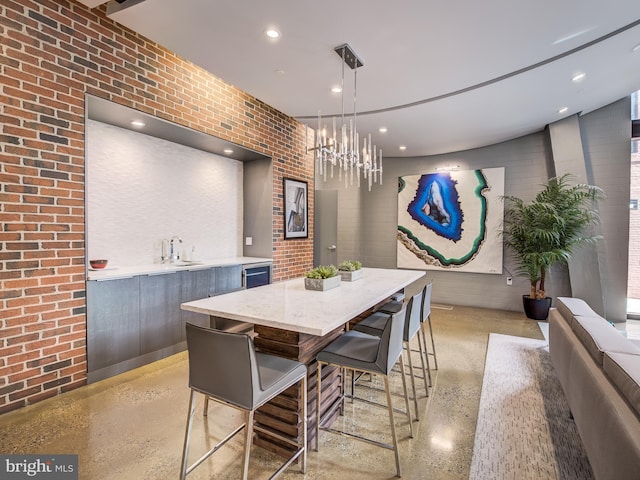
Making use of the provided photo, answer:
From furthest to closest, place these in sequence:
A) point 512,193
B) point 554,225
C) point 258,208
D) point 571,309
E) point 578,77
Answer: point 512,193, point 258,208, point 554,225, point 578,77, point 571,309

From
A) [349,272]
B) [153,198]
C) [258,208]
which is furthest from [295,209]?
[349,272]

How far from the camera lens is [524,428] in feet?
6.86

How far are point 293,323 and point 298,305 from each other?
36 cm

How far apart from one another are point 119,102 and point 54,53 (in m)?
0.49

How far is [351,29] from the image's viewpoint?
236cm

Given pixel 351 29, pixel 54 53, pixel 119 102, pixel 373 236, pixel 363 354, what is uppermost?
pixel 351 29

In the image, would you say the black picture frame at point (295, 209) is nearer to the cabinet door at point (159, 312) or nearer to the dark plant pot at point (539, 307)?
the cabinet door at point (159, 312)

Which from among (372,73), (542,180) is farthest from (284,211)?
(542,180)

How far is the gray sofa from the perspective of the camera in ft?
3.86

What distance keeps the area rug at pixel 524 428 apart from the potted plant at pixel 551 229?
1.88 metres

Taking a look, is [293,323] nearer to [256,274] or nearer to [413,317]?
[413,317]

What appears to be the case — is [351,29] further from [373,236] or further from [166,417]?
[373,236]

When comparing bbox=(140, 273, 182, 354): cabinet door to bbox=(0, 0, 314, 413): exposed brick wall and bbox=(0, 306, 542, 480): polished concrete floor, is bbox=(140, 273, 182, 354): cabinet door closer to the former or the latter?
bbox=(0, 306, 542, 480): polished concrete floor

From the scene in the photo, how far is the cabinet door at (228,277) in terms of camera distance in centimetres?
365
